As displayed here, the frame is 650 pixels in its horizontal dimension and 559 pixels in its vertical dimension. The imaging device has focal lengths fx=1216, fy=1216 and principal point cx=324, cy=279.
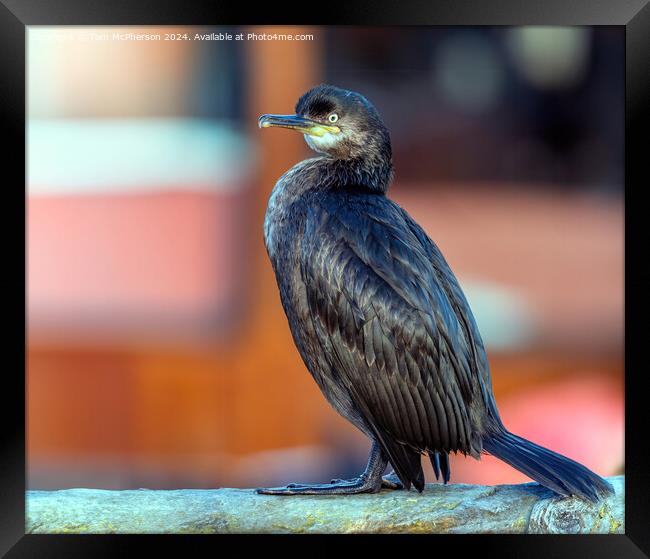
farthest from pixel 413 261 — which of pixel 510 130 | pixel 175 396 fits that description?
pixel 175 396

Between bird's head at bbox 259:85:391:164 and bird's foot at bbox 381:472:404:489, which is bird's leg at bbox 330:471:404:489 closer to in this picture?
bird's foot at bbox 381:472:404:489

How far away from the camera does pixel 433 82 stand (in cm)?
541

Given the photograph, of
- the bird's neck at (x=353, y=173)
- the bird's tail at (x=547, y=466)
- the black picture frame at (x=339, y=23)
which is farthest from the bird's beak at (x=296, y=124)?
the bird's tail at (x=547, y=466)

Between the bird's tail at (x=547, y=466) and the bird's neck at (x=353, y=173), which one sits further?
the bird's neck at (x=353, y=173)

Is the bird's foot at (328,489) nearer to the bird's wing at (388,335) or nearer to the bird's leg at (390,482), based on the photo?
the bird's leg at (390,482)

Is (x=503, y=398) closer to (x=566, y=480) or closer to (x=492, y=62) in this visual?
(x=566, y=480)

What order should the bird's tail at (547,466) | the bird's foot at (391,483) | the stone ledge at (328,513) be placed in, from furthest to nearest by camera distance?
the bird's foot at (391,483) < the stone ledge at (328,513) < the bird's tail at (547,466)

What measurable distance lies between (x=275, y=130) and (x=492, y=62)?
3.39ft

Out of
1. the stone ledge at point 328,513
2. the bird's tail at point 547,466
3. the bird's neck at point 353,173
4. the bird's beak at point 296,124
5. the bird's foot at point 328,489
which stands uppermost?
the bird's beak at point 296,124

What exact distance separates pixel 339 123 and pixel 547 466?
5.20 feet

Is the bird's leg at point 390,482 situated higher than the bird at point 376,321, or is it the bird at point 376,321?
the bird at point 376,321

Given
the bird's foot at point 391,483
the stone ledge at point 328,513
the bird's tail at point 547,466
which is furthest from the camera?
the bird's foot at point 391,483

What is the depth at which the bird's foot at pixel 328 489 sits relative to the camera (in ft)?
15.9

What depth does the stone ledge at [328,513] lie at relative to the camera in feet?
15.8
